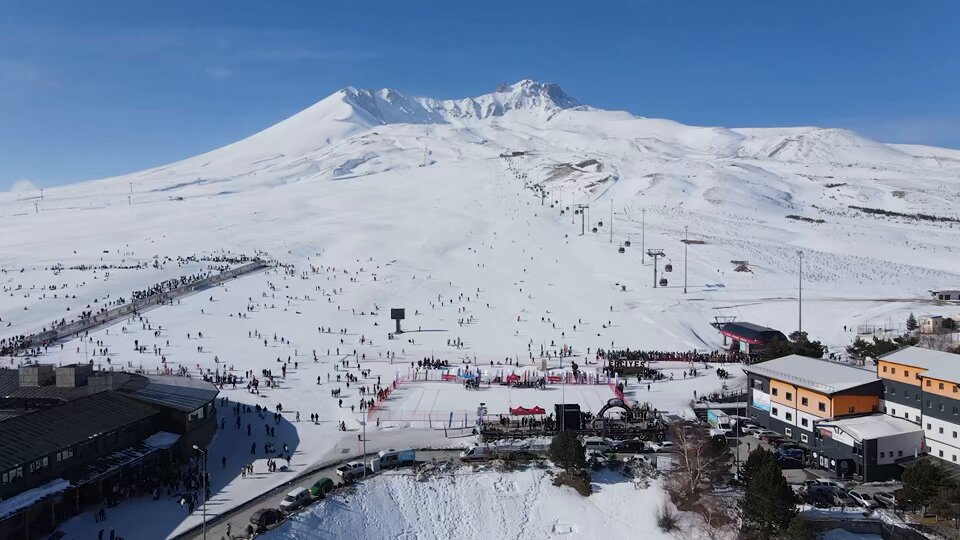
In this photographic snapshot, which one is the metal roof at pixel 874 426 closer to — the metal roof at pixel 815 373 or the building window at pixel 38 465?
the metal roof at pixel 815 373

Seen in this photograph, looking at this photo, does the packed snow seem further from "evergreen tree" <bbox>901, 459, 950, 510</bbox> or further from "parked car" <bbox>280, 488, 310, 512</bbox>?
"evergreen tree" <bbox>901, 459, 950, 510</bbox>

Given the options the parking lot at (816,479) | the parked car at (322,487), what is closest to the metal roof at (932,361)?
the parking lot at (816,479)

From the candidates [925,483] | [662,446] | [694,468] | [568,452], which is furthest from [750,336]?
[568,452]

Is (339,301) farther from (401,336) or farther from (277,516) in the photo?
(277,516)

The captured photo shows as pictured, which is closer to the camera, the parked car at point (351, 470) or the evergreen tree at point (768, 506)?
the evergreen tree at point (768, 506)

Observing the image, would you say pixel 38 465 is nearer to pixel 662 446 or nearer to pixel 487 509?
pixel 487 509
